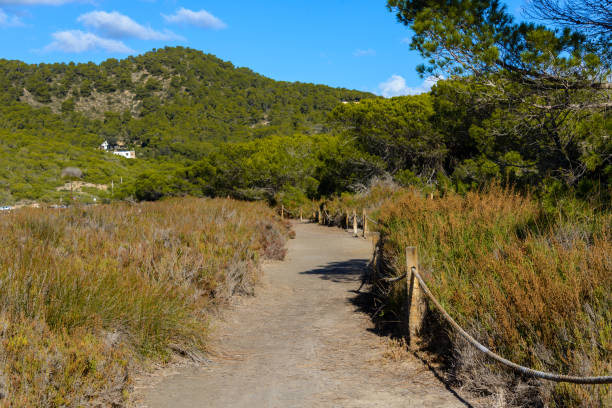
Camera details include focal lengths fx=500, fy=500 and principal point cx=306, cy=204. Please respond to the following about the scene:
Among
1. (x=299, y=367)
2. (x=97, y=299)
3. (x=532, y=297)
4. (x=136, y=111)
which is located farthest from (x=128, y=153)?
(x=532, y=297)

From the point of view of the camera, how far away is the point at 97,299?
5.08 m

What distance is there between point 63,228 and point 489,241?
7.07m

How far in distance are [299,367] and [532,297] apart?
8.65 ft

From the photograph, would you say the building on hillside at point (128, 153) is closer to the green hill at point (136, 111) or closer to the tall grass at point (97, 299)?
the green hill at point (136, 111)

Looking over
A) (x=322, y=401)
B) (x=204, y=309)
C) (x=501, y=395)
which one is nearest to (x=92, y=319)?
(x=322, y=401)

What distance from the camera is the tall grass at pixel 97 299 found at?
12.7 feet

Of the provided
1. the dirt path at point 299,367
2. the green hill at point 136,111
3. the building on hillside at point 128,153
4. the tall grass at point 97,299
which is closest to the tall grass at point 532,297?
the dirt path at point 299,367

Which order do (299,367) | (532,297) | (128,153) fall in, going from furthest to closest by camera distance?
(128,153) → (299,367) → (532,297)

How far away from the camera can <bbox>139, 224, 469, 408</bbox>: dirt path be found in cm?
473

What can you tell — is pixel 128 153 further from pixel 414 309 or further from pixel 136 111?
pixel 414 309

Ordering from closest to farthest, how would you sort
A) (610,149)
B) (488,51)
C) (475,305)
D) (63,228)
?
1. (475,305)
2. (488,51)
3. (63,228)
4. (610,149)

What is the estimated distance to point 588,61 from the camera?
24.1ft

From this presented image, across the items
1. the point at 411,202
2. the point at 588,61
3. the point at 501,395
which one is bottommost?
the point at 501,395

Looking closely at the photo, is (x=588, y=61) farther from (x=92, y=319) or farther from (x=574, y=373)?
(x=92, y=319)
